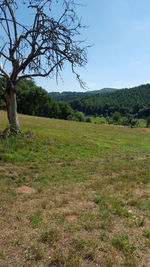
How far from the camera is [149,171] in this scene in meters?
6.35

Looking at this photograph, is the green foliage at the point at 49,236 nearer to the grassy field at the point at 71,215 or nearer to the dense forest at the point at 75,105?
the grassy field at the point at 71,215

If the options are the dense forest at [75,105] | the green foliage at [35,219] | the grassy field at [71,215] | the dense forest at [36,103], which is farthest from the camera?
the dense forest at [75,105]

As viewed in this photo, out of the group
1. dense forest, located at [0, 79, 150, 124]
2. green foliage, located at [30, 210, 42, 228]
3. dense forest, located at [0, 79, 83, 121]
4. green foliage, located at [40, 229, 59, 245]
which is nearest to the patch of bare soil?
green foliage, located at [30, 210, 42, 228]

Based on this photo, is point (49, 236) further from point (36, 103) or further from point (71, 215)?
point (36, 103)

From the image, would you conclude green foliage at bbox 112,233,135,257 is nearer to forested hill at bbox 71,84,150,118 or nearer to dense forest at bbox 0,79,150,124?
dense forest at bbox 0,79,150,124

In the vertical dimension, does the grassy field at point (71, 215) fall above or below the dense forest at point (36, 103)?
below

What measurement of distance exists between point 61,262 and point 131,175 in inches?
165

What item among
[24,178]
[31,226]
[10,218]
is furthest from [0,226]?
[24,178]

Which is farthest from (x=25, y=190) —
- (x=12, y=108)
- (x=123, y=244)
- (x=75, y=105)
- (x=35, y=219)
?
(x=75, y=105)

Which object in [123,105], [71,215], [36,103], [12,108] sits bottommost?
[71,215]

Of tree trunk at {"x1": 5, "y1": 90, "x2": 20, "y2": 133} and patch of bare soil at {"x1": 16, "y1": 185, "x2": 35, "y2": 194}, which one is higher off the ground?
tree trunk at {"x1": 5, "y1": 90, "x2": 20, "y2": 133}

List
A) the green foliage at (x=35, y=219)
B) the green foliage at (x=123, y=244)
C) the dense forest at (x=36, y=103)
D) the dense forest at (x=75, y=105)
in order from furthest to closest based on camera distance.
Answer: the dense forest at (x=75, y=105), the dense forest at (x=36, y=103), the green foliage at (x=35, y=219), the green foliage at (x=123, y=244)

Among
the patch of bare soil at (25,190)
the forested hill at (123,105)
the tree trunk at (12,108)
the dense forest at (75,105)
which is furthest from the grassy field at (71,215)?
the forested hill at (123,105)

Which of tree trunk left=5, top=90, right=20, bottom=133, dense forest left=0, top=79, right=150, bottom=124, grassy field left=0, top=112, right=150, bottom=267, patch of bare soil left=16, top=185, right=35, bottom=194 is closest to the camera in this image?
grassy field left=0, top=112, right=150, bottom=267
